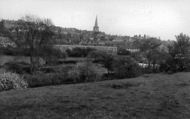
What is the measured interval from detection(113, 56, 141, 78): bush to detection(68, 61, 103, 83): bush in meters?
1.59

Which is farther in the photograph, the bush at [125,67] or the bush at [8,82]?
the bush at [125,67]

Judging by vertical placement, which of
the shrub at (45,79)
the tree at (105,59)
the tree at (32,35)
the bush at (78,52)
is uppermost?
the tree at (32,35)

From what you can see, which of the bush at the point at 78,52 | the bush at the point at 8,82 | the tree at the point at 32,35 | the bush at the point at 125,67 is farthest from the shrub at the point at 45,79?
the bush at the point at 78,52

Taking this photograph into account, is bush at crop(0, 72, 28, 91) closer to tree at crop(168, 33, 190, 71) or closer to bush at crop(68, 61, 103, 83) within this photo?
bush at crop(68, 61, 103, 83)

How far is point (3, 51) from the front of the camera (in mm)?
21359

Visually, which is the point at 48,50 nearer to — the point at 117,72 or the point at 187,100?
the point at 117,72

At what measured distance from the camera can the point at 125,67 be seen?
538 inches

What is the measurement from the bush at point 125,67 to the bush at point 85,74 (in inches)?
62.8

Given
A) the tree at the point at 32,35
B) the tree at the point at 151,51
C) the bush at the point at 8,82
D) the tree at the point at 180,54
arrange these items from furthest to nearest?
the tree at the point at 151,51, the tree at the point at 32,35, the tree at the point at 180,54, the bush at the point at 8,82

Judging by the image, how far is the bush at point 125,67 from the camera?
44.5ft

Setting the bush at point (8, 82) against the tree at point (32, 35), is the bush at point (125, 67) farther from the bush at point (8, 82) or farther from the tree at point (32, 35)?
the tree at point (32, 35)

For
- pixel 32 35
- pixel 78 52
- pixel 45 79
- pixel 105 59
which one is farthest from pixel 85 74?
pixel 78 52

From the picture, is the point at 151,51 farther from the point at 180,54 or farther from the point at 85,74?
the point at 85,74

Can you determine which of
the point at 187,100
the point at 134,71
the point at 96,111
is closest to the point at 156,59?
the point at 134,71
